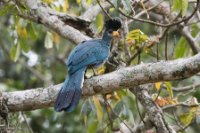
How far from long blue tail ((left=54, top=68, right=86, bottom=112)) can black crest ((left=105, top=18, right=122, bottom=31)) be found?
524mm

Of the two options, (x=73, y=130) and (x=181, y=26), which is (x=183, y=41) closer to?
(x=181, y=26)

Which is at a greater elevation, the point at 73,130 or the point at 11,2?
the point at 11,2

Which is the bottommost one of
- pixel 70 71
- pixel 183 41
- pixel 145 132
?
pixel 145 132

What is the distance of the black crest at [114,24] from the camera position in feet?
13.6

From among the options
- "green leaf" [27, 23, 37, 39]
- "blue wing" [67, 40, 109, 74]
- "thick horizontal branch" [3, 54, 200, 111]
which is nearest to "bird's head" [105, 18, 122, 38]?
"blue wing" [67, 40, 109, 74]

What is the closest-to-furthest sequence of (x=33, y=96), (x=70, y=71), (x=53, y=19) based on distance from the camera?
(x=33, y=96) < (x=70, y=71) < (x=53, y=19)

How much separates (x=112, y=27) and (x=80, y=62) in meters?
0.40

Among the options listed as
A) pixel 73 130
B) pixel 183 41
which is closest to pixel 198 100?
pixel 183 41

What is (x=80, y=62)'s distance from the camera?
4.06m

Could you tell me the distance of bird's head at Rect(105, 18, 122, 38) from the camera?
164 inches

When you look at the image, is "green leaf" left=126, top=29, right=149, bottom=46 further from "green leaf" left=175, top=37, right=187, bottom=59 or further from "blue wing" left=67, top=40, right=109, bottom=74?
"green leaf" left=175, top=37, right=187, bottom=59

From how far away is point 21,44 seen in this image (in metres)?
5.12

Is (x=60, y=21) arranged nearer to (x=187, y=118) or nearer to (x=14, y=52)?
(x=14, y=52)

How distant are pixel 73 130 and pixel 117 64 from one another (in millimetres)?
2606
